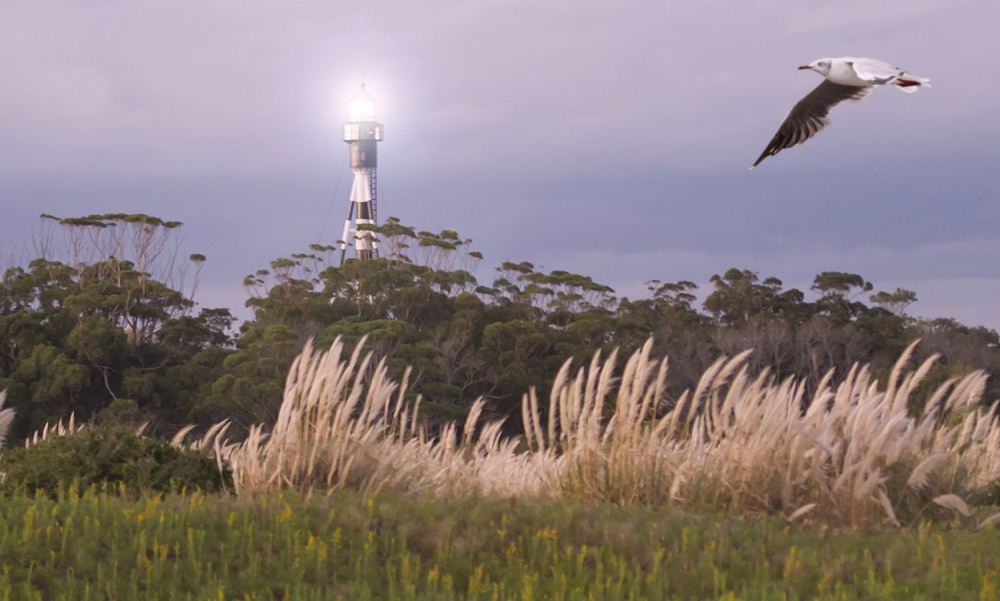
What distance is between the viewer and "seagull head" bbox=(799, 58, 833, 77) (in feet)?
22.4

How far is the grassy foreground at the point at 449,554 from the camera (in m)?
5.04

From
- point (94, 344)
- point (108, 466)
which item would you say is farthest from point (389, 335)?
point (108, 466)

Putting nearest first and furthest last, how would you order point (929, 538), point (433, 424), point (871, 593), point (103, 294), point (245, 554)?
point (871, 593), point (245, 554), point (929, 538), point (433, 424), point (103, 294)

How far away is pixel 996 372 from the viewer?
3784 cm

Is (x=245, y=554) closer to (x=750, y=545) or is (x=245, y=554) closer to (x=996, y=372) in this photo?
(x=750, y=545)

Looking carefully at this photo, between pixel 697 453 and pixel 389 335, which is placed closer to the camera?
pixel 697 453

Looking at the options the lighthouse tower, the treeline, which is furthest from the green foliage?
the lighthouse tower

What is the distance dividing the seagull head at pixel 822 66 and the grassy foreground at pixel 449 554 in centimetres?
285

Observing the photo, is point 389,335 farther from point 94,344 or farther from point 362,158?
point 362,158

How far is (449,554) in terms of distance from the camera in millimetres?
5527

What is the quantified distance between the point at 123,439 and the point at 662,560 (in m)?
4.14

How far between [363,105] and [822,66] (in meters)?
53.7

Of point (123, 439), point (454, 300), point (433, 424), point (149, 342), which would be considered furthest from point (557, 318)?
point (123, 439)

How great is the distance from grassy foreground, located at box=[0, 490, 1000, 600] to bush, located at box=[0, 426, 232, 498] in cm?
95
